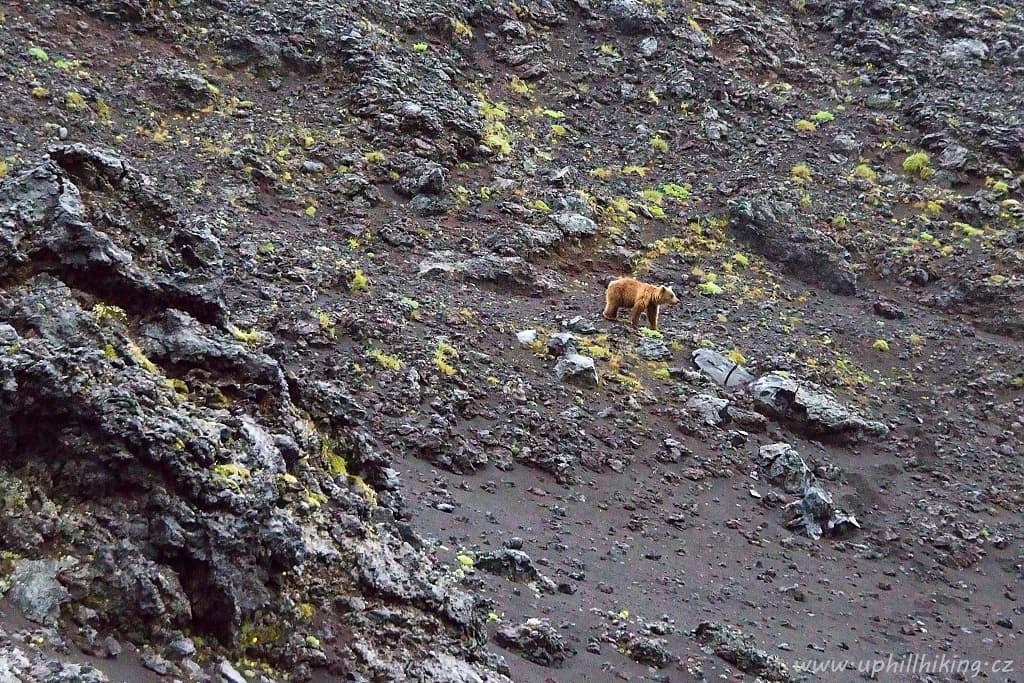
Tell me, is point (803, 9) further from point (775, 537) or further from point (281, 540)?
point (281, 540)

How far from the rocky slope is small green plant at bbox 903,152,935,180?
67mm

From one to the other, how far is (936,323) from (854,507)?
925cm

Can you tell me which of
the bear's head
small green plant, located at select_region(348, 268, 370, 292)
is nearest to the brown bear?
the bear's head

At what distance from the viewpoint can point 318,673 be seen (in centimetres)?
595

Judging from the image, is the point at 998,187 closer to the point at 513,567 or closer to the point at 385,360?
the point at 385,360

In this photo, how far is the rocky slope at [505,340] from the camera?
5938 mm

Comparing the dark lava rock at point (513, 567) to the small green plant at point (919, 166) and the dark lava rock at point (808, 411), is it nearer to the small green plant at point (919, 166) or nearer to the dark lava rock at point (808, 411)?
the dark lava rock at point (808, 411)

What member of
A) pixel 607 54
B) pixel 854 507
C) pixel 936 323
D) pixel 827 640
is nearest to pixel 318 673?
pixel 827 640

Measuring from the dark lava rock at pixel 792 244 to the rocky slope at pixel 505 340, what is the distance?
122mm

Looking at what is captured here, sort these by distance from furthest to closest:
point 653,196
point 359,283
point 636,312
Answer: point 653,196 → point 636,312 → point 359,283

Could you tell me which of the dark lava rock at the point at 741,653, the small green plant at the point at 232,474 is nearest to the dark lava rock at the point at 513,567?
the dark lava rock at the point at 741,653

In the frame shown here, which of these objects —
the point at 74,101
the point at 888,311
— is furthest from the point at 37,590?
the point at 888,311

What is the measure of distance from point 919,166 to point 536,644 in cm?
2448

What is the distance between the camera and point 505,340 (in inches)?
671
